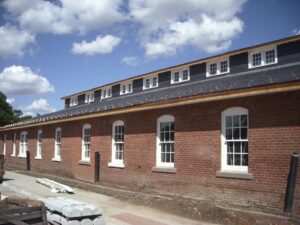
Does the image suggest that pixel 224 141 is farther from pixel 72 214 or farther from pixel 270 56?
pixel 270 56

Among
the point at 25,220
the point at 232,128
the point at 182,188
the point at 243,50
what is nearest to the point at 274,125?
the point at 232,128

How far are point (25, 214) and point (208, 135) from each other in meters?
6.47

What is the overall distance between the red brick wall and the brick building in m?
0.03

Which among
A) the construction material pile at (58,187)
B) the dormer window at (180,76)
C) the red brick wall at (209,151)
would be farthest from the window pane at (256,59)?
the construction material pile at (58,187)

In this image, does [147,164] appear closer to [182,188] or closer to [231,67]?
[182,188]

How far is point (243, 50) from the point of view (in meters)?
18.4

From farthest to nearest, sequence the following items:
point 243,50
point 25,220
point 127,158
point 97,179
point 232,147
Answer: point 243,50 → point 97,179 → point 127,158 → point 232,147 → point 25,220

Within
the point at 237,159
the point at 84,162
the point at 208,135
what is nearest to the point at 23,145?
the point at 84,162

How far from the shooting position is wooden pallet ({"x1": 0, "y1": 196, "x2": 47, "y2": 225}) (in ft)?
23.7

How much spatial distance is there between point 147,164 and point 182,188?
2196 mm

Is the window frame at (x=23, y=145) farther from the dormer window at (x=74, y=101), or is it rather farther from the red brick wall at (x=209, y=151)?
the red brick wall at (x=209, y=151)

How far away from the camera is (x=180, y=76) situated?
22.1m

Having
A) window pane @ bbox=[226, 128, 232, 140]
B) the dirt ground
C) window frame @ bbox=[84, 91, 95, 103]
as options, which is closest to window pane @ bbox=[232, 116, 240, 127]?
window pane @ bbox=[226, 128, 232, 140]

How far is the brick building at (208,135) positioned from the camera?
9.89m
